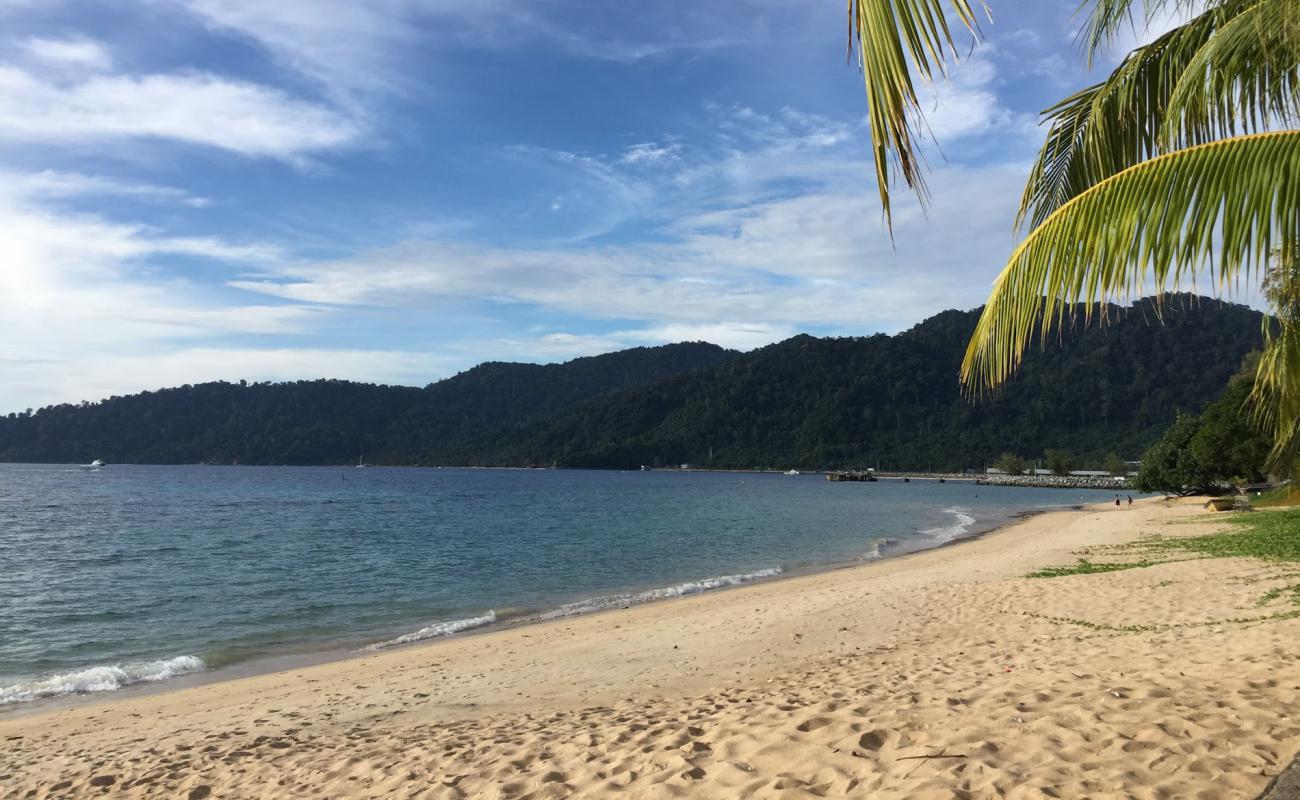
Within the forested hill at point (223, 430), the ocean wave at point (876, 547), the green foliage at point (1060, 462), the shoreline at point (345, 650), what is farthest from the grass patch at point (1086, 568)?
the forested hill at point (223, 430)

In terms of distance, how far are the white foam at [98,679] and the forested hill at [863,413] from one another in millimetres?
104628

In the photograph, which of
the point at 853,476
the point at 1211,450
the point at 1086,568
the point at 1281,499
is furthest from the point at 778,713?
the point at 853,476

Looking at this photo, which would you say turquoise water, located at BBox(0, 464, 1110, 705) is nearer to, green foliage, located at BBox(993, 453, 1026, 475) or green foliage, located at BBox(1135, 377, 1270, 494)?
green foliage, located at BBox(1135, 377, 1270, 494)

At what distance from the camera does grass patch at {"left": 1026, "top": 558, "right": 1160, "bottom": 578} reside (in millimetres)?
14875

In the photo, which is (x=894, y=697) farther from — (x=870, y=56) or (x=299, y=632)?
(x=299, y=632)

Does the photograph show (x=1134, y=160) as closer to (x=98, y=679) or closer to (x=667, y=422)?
(x=98, y=679)

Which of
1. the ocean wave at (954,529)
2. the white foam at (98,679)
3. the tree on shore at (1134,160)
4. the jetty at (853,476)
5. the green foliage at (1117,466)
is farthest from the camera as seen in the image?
the jetty at (853,476)

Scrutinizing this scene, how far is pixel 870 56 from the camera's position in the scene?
2.19 m

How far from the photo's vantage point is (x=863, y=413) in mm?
161875

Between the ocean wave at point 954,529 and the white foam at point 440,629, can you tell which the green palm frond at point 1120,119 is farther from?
the ocean wave at point 954,529

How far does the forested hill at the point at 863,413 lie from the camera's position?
118938 mm

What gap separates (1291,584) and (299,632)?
16042 mm

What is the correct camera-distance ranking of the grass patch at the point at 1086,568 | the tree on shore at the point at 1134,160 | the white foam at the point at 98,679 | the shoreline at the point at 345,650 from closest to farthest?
the tree on shore at the point at 1134,160, the shoreline at the point at 345,650, the white foam at the point at 98,679, the grass patch at the point at 1086,568

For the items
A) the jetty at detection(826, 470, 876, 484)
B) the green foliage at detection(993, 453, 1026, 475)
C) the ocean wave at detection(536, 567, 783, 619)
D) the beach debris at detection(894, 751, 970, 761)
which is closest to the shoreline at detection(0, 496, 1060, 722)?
the ocean wave at detection(536, 567, 783, 619)
